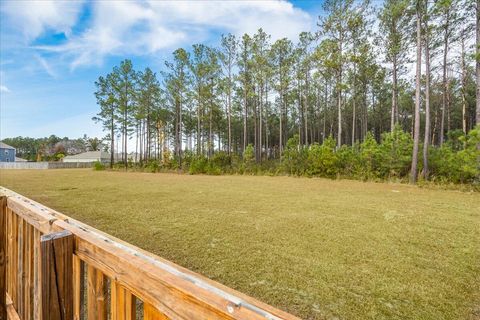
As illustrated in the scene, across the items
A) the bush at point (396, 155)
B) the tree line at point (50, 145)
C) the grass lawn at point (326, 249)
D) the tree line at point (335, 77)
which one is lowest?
the grass lawn at point (326, 249)

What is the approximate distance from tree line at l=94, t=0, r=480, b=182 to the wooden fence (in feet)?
37.0

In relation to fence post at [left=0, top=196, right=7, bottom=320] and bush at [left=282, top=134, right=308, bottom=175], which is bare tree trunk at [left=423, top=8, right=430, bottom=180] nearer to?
bush at [left=282, top=134, right=308, bottom=175]

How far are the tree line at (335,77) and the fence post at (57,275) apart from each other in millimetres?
11503

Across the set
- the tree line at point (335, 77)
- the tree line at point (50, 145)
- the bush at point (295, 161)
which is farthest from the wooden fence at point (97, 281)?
the tree line at point (50, 145)

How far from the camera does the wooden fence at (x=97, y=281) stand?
0.59m

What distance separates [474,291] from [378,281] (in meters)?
0.80

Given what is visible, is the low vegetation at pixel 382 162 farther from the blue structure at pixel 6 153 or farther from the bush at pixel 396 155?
the blue structure at pixel 6 153

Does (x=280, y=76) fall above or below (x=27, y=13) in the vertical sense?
above

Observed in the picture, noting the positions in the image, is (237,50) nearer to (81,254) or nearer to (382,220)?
(382,220)

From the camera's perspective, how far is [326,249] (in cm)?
296

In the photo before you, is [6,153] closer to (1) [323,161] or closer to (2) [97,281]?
(1) [323,161]

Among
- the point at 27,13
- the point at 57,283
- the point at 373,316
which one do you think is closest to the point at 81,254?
the point at 57,283

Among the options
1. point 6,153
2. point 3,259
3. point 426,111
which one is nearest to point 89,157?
point 6,153

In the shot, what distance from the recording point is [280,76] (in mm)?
Result: 19328
